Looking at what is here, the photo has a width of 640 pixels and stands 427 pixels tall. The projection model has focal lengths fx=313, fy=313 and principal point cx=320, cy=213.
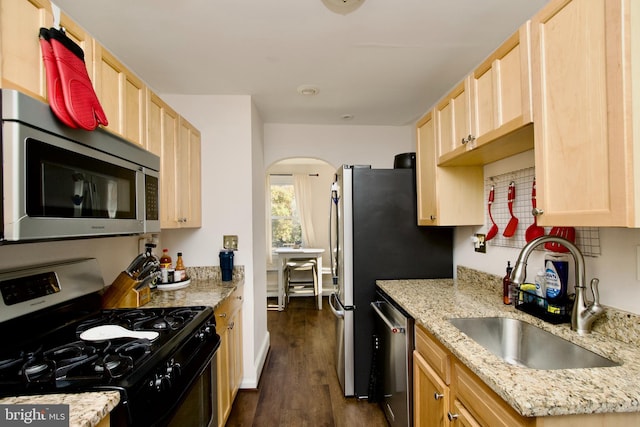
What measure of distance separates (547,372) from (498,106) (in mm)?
1045

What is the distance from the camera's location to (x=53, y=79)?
974 millimetres

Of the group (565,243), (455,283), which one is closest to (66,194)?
(565,243)

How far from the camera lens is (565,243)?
1.26m

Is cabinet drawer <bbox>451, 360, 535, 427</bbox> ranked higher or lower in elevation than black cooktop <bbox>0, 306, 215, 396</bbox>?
lower

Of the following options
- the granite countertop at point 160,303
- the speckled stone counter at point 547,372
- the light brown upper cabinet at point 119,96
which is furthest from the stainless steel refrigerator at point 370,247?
the light brown upper cabinet at point 119,96

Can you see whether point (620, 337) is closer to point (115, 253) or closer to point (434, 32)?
point (434, 32)

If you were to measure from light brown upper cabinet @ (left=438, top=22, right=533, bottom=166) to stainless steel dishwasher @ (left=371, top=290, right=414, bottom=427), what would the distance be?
98 centimetres

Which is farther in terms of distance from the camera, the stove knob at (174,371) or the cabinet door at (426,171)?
the cabinet door at (426,171)

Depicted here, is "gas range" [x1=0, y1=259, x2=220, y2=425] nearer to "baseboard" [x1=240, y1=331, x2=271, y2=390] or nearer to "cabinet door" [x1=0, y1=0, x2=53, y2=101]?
"cabinet door" [x1=0, y1=0, x2=53, y2=101]

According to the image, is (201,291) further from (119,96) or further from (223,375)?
(119,96)

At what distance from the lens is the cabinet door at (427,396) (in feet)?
4.20

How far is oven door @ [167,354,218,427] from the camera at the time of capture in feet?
3.95

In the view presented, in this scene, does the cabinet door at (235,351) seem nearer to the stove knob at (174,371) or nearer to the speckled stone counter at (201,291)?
the speckled stone counter at (201,291)

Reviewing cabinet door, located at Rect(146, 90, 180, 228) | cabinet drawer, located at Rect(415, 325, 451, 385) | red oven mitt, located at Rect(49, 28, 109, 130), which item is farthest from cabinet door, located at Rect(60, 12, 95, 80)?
cabinet drawer, located at Rect(415, 325, 451, 385)
